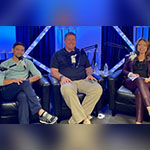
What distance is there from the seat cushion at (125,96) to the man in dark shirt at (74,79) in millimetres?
256

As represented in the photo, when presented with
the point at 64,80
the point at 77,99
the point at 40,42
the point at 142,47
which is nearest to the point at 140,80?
the point at 142,47

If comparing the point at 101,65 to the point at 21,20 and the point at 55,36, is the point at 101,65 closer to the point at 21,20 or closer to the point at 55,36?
the point at 55,36

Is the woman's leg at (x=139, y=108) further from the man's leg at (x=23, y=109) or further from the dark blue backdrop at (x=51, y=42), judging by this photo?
the man's leg at (x=23, y=109)

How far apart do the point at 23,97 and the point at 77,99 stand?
1.90ft

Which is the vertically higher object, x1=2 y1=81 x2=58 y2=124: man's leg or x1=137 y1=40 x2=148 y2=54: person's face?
x1=137 y1=40 x2=148 y2=54: person's face

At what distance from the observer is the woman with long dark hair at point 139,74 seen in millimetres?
2252

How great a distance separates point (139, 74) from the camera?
2545 mm

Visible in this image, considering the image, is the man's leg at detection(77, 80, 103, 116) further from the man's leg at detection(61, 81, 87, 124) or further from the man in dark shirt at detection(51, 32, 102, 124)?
the man's leg at detection(61, 81, 87, 124)

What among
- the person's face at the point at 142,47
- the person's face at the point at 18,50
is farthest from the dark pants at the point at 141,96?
the person's face at the point at 18,50

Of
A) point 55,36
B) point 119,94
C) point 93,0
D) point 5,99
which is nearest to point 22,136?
point 93,0

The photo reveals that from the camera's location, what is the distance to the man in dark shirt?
2244mm

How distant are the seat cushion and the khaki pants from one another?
0.26 metres

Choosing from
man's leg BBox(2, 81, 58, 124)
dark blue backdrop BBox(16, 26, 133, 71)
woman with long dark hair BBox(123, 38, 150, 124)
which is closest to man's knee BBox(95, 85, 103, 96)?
woman with long dark hair BBox(123, 38, 150, 124)

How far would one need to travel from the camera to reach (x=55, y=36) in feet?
10.4
